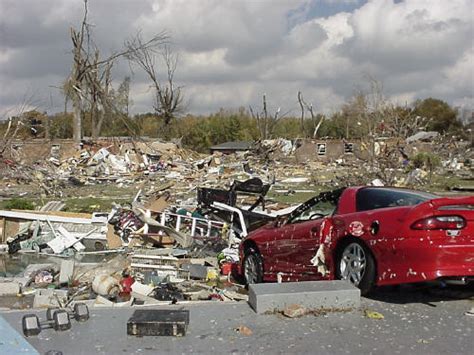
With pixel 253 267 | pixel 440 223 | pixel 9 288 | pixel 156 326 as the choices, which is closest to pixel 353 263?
pixel 440 223

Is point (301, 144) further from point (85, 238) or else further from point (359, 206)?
point (359, 206)

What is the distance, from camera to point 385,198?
6.95 m

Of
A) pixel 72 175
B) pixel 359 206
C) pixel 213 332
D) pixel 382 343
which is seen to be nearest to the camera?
pixel 382 343

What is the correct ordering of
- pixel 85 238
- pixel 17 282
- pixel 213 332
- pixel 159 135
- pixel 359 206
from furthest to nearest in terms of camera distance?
pixel 159 135 → pixel 85 238 → pixel 17 282 → pixel 359 206 → pixel 213 332

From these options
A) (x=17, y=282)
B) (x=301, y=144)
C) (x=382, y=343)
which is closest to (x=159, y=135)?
(x=301, y=144)

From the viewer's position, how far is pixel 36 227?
13789 millimetres

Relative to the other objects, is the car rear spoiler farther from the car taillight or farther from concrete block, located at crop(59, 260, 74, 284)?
concrete block, located at crop(59, 260, 74, 284)

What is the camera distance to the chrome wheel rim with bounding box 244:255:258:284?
340 inches

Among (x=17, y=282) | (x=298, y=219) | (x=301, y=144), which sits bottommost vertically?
(x=17, y=282)

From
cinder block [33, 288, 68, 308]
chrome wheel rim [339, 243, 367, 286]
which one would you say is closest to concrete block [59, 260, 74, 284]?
cinder block [33, 288, 68, 308]

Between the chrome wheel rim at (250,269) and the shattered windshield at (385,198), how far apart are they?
224 cm

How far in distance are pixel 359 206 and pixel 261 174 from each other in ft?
101

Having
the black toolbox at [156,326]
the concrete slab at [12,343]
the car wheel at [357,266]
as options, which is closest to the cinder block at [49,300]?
the concrete slab at [12,343]

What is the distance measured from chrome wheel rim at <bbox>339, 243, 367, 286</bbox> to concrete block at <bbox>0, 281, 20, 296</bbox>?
5094 mm
